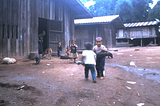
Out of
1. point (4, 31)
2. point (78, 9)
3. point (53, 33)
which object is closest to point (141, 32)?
point (78, 9)

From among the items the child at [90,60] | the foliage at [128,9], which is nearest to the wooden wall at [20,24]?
the child at [90,60]

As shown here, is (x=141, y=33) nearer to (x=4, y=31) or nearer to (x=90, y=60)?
(x=4, y=31)

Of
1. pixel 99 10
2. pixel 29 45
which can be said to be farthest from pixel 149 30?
pixel 29 45

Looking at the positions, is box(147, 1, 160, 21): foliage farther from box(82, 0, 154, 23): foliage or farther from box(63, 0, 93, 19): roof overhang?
box(63, 0, 93, 19): roof overhang

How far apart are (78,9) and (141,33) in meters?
17.0

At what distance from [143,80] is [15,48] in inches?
236

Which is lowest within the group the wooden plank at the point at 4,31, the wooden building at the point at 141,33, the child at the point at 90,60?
the child at the point at 90,60

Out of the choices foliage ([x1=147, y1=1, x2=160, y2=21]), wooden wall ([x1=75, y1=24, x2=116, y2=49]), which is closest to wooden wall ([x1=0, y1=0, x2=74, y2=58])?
wooden wall ([x1=75, y1=24, x2=116, y2=49])

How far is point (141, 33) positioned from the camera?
25.4m

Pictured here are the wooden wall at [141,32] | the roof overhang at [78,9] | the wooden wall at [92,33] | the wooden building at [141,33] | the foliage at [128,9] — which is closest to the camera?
the roof overhang at [78,9]

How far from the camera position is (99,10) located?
34.0 meters

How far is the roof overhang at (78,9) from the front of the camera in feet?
34.0

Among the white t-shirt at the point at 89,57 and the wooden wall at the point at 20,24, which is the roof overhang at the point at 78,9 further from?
the white t-shirt at the point at 89,57

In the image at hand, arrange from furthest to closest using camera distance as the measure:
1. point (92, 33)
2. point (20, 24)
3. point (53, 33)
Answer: point (92, 33), point (53, 33), point (20, 24)
